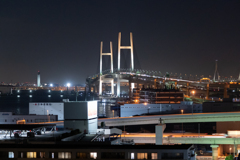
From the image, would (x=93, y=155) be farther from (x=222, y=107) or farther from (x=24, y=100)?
(x=24, y=100)

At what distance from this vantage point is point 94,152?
200 inches

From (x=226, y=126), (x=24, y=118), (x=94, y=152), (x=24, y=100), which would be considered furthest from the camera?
(x=24, y=100)

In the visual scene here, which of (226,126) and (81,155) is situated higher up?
(81,155)

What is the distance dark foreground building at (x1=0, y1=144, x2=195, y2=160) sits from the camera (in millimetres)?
4922

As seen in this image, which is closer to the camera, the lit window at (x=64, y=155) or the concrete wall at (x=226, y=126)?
the lit window at (x=64, y=155)

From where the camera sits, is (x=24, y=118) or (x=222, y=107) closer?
(x=24, y=118)

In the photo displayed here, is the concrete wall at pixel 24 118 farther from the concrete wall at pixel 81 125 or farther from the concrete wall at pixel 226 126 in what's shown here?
the concrete wall at pixel 81 125

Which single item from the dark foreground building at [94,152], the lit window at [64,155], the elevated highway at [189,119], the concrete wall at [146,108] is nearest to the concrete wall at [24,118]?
the elevated highway at [189,119]

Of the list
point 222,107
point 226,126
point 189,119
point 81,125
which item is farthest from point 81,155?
point 222,107

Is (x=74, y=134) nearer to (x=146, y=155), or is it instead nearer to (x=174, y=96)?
(x=146, y=155)

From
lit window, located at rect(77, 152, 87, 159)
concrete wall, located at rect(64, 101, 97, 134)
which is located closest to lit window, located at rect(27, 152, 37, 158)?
lit window, located at rect(77, 152, 87, 159)

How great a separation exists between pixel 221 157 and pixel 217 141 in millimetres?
672

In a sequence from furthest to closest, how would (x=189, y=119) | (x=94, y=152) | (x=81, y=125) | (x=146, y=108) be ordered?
1. (x=146, y=108)
2. (x=189, y=119)
3. (x=81, y=125)
4. (x=94, y=152)

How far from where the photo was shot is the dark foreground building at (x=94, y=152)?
16.1 feet
